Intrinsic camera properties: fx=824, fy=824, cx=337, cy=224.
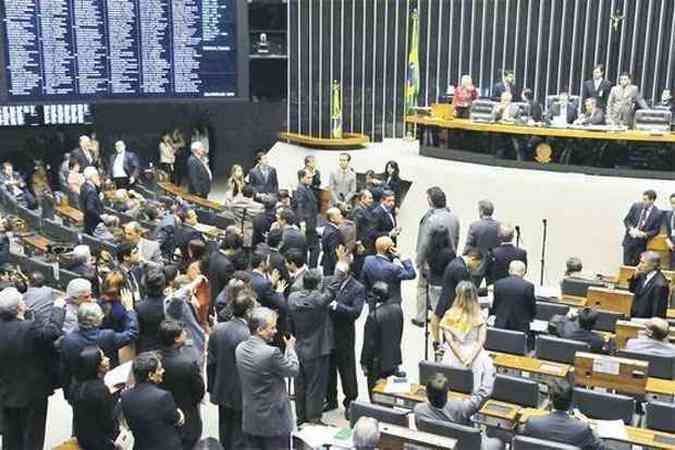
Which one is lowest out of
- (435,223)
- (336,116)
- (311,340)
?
(311,340)

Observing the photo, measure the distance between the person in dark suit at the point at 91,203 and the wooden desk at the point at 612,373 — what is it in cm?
625

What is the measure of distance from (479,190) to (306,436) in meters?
8.05

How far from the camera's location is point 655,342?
6500 mm

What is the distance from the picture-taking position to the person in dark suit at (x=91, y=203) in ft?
33.3

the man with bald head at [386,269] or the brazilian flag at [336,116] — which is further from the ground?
the brazilian flag at [336,116]

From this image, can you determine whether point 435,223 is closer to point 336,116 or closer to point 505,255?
point 505,255

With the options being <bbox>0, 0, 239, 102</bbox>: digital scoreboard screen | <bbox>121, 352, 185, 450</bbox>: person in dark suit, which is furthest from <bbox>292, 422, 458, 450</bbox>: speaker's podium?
<bbox>0, 0, 239, 102</bbox>: digital scoreboard screen

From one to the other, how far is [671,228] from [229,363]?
687cm

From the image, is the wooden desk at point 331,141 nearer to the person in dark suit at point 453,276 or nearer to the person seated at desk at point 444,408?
the person in dark suit at point 453,276

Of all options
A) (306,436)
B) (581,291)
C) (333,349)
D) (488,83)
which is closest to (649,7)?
(488,83)

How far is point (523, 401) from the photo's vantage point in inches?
233

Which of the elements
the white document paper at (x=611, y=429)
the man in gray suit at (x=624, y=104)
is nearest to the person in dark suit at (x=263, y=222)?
the white document paper at (x=611, y=429)

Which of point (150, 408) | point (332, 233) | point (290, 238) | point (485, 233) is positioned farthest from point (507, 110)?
point (150, 408)

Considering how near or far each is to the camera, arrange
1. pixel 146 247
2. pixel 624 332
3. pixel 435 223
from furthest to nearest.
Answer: pixel 435 223 → pixel 146 247 → pixel 624 332
